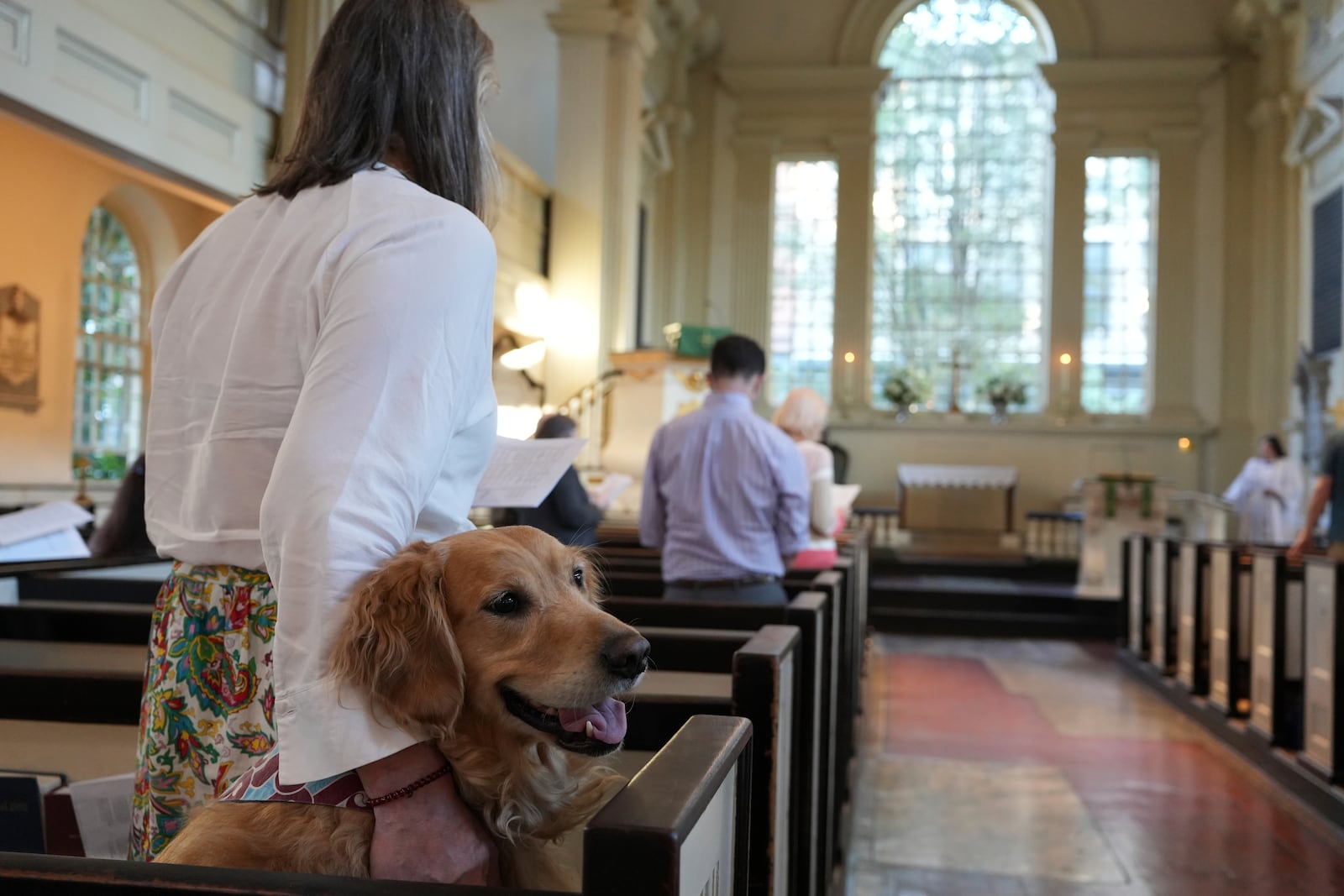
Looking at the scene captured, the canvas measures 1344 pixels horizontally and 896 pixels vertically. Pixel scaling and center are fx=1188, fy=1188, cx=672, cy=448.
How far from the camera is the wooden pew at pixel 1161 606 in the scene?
7285mm

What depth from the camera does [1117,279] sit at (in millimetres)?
15258

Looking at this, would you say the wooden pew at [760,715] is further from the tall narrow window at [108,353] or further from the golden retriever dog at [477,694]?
the tall narrow window at [108,353]

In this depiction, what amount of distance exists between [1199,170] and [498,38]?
8791mm

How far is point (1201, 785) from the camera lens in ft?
16.4

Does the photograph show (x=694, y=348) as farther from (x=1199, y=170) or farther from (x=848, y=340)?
(x=1199, y=170)

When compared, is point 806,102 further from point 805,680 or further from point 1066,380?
point 805,680

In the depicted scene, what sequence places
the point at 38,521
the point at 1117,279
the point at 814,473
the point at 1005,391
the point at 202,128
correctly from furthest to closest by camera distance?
the point at 1117,279, the point at 1005,391, the point at 202,128, the point at 814,473, the point at 38,521

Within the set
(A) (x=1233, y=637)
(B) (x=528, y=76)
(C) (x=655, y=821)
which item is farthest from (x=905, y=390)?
(C) (x=655, y=821)

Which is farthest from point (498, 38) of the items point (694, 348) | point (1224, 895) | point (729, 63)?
point (1224, 895)

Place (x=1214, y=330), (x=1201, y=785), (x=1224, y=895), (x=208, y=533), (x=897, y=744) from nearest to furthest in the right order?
(x=208, y=533)
(x=1224, y=895)
(x=1201, y=785)
(x=897, y=744)
(x=1214, y=330)

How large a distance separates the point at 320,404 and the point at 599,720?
359 millimetres

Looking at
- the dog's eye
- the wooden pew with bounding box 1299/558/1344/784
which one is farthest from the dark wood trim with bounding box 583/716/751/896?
the wooden pew with bounding box 1299/558/1344/784

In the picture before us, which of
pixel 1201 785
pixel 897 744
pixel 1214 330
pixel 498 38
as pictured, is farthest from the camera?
pixel 1214 330

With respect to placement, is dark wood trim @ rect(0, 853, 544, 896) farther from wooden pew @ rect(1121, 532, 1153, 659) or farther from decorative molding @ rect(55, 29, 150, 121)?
wooden pew @ rect(1121, 532, 1153, 659)
